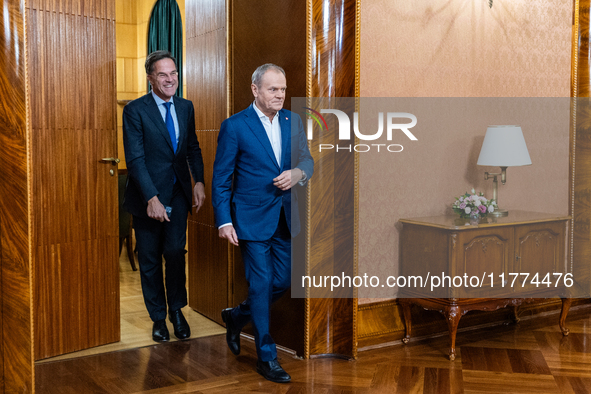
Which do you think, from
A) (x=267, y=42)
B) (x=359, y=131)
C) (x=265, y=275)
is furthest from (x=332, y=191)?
(x=267, y=42)

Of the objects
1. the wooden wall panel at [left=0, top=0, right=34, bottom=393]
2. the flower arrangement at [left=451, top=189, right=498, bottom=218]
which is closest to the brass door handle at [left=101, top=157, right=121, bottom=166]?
the wooden wall panel at [left=0, top=0, right=34, bottom=393]

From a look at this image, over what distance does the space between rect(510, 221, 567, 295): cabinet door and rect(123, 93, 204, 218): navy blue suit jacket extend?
6.51 feet

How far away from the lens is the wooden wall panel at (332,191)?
10.8 ft

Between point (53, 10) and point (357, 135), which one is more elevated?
point (53, 10)

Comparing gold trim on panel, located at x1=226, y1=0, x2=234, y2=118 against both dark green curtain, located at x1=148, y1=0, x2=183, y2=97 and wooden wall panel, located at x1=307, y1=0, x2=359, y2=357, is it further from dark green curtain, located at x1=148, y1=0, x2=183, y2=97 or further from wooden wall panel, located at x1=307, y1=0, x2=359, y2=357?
dark green curtain, located at x1=148, y1=0, x2=183, y2=97

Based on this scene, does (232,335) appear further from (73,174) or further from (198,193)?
(73,174)

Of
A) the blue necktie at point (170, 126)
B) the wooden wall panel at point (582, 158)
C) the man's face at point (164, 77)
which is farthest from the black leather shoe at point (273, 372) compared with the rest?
the wooden wall panel at point (582, 158)

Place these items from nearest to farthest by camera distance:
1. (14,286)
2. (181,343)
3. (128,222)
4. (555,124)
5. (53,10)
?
(14,286)
(53,10)
(181,343)
(555,124)
(128,222)

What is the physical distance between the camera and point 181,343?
12.0ft

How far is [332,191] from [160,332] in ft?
4.31

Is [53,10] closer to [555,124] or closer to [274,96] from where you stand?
[274,96]

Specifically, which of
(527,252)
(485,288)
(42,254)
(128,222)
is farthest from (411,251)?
(128,222)

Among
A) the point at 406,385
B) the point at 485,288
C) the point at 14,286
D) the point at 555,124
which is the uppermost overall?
the point at 555,124

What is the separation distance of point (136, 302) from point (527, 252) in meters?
2.71
